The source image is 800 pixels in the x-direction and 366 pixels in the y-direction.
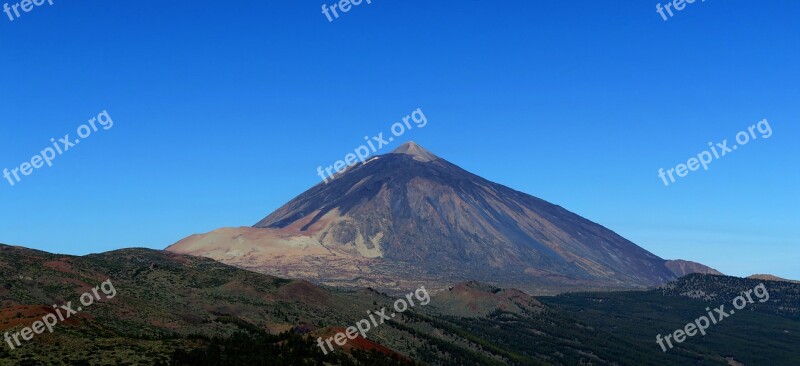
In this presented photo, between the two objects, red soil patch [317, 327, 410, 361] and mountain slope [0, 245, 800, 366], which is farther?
red soil patch [317, 327, 410, 361]

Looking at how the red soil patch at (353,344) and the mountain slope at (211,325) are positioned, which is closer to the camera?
the mountain slope at (211,325)

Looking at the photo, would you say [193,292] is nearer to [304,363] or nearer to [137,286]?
[137,286]

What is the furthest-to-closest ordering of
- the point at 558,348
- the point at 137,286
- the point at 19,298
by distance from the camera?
the point at 558,348 < the point at 137,286 < the point at 19,298

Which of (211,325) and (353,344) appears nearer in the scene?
(353,344)

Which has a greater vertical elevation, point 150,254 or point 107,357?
point 150,254

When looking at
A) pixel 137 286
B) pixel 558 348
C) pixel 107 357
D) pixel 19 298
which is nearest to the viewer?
pixel 107 357

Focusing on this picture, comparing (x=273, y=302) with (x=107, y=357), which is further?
(x=273, y=302)

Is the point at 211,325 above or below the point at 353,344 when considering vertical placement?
above

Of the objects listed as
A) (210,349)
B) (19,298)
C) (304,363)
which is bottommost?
(304,363)

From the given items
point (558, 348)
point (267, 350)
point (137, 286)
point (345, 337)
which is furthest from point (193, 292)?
point (558, 348)
